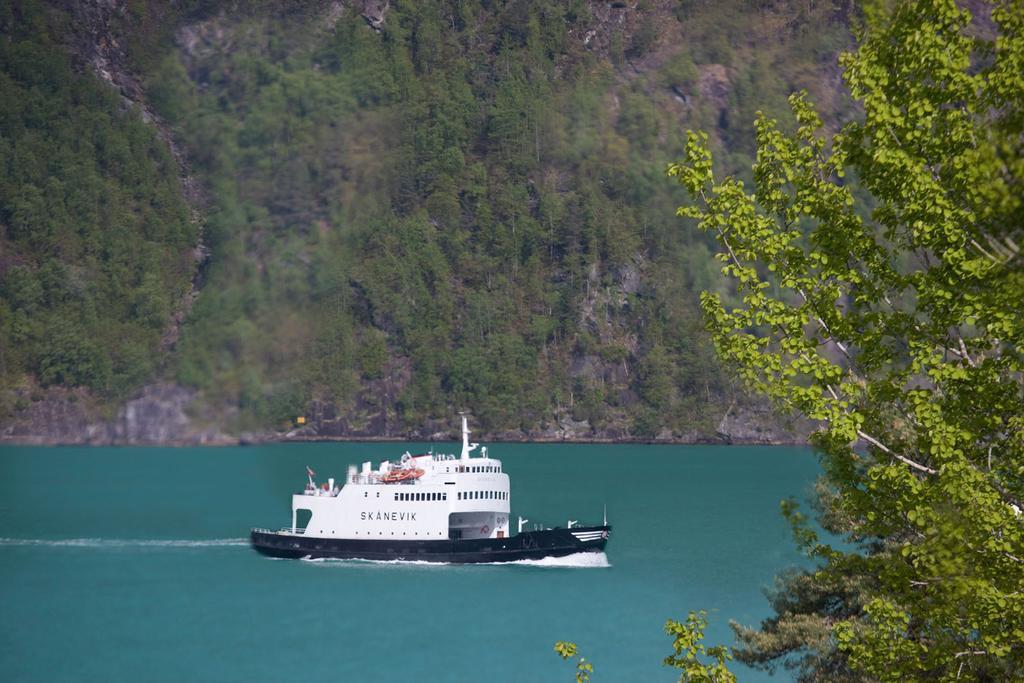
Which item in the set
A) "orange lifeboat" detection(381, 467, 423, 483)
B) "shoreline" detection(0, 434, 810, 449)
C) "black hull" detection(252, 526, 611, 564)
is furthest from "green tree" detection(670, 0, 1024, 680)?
"shoreline" detection(0, 434, 810, 449)

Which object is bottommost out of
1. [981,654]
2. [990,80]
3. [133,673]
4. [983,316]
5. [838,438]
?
[133,673]

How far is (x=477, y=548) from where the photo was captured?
2913 inches

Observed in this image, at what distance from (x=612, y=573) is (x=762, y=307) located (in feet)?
199

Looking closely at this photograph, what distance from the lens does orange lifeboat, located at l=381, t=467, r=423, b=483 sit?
7169 cm

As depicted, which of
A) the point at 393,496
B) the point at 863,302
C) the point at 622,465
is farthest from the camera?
the point at 622,465

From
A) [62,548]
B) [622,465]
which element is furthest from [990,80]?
[622,465]

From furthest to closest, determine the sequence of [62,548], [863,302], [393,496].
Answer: [62,548] < [393,496] < [863,302]

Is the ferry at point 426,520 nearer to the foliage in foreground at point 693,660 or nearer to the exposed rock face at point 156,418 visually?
the foliage in foreground at point 693,660

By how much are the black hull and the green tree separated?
60.0 m

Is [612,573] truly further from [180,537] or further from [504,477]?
[180,537]

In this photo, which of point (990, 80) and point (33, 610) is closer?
point (990, 80)

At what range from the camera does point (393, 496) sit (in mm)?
72625

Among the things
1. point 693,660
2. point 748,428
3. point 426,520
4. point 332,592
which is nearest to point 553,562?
point 426,520

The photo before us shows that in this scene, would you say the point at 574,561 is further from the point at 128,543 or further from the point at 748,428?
the point at 748,428
